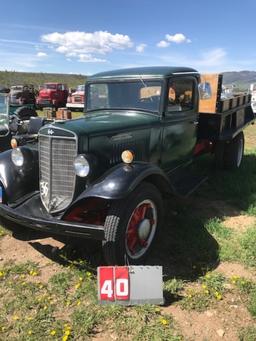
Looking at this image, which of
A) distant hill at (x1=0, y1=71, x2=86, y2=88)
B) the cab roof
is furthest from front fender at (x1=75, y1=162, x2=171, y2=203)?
distant hill at (x1=0, y1=71, x2=86, y2=88)

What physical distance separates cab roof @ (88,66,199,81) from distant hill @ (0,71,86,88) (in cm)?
5052

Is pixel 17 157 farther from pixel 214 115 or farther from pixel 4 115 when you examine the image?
pixel 4 115

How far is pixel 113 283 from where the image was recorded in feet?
10.3

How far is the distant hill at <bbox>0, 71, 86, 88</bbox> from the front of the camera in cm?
5488

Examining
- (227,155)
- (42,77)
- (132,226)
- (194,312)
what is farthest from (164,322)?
(42,77)

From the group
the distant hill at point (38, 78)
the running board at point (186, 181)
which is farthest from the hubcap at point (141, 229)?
the distant hill at point (38, 78)

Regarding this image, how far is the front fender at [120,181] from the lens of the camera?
3322 mm

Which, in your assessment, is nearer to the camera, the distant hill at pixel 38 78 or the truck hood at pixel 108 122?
the truck hood at pixel 108 122

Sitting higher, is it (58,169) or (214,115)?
(214,115)

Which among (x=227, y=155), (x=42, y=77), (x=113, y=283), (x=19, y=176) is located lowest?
(x=113, y=283)

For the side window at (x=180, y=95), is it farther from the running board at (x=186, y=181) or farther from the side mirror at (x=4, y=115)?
the side mirror at (x=4, y=115)

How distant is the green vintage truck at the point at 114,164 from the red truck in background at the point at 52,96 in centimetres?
1778

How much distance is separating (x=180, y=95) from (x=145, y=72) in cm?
61

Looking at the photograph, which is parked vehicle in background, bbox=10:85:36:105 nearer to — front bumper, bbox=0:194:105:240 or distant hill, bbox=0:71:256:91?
front bumper, bbox=0:194:105:240
